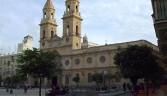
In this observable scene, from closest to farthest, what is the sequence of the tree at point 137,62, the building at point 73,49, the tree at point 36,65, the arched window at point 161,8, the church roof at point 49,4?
the arched window at point 161,8 → the tree at point 137,62 → the tree at point 36,65 → the building at point 73,49 → the church roof at point 49,4

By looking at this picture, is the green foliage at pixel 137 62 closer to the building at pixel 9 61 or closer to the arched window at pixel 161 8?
the arched window at pixel 161 8

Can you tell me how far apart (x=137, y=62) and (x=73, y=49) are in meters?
32.6

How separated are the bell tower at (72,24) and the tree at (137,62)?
99.8 feet

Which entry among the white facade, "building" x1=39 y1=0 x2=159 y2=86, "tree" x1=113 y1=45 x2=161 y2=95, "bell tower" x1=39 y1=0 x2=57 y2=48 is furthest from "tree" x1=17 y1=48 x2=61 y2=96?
the white facade

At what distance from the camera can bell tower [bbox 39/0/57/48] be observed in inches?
2424

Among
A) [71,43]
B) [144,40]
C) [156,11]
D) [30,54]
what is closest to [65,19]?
[71,43]

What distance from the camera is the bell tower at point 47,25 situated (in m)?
61.6

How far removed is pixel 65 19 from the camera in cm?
5706

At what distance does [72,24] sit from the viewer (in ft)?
180

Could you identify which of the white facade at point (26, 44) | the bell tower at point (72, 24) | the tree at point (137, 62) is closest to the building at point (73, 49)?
the bell tower at point (72, 24)

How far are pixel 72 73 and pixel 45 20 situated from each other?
1938cm

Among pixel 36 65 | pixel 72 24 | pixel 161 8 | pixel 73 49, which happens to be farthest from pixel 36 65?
pixel 72 24

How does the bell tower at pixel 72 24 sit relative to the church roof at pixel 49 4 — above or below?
below

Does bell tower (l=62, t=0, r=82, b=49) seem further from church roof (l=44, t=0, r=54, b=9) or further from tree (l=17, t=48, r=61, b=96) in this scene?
tree (l=17, t=48, r=61, b=96)
